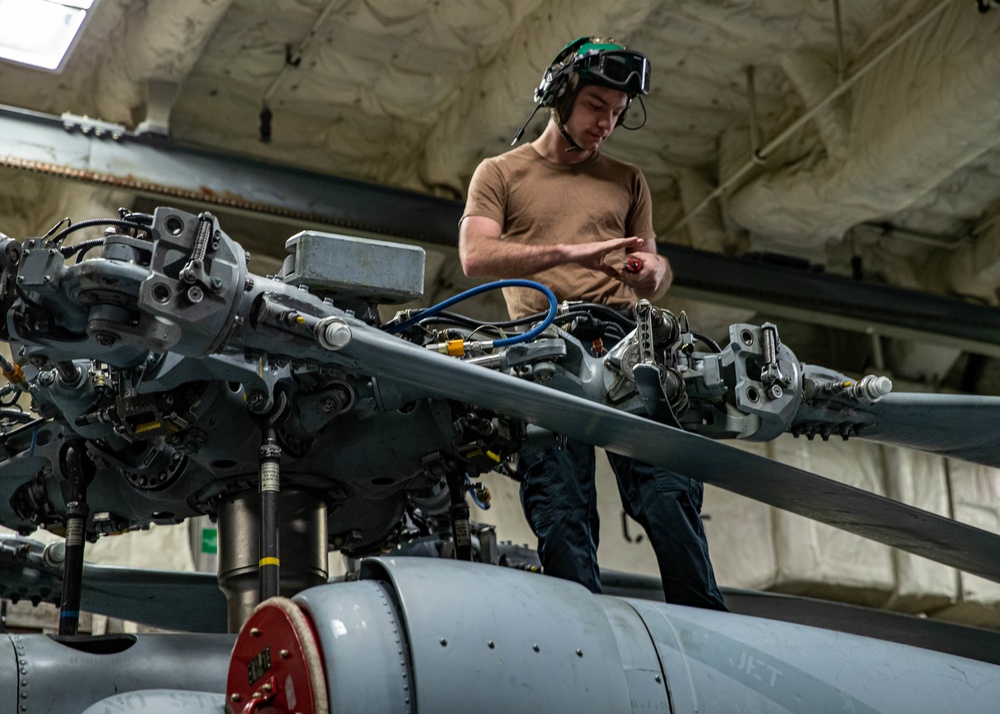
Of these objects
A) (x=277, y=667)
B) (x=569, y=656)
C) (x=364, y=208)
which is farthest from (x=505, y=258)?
(x=364, y=208)

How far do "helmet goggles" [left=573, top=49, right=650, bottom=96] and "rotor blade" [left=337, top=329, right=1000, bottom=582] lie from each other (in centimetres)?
163

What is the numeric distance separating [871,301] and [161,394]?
6.45 metres

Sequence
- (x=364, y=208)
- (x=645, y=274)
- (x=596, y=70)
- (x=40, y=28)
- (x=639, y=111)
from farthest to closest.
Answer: (x=639, y=111) < (x=364, y=208) < (x=40, y=28) < (x=596, y=70) < (x=645, y=274)

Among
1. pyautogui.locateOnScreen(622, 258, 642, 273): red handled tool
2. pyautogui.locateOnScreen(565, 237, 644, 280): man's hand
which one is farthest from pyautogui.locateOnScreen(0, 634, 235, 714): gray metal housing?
pyautogui.locateOnScreen(622, 258, 642, 273): red handled tool

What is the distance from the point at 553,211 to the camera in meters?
4.83

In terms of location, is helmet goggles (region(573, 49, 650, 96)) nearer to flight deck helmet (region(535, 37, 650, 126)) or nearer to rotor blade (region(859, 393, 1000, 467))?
flight deck helmet (region(535, 37, 650, 126))

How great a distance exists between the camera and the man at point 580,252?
4.32 meters

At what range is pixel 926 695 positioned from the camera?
3.77 m

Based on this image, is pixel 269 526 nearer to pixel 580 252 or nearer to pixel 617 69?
pixel 580 252

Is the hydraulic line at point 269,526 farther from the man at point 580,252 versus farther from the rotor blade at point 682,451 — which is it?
the man at point 580,252

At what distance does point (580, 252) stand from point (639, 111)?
15.3ft

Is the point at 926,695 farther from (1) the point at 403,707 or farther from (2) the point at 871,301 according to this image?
(2) the point at 871,301

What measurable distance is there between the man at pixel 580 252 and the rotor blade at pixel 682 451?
27.2 inches

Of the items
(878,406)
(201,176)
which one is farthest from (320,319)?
(201,176)
